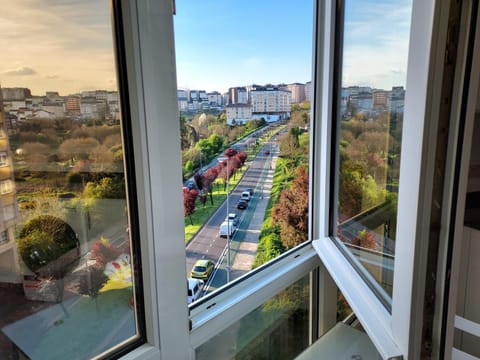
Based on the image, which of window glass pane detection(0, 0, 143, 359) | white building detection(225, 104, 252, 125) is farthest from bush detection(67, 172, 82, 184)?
white building detection(225, 104, 252, 125)

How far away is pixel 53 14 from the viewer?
2.53ft

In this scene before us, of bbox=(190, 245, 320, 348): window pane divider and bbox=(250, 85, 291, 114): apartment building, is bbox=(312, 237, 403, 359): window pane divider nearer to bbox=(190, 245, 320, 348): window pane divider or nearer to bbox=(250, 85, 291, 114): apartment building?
bbox=(190, 245, 320, 348): window pane divider

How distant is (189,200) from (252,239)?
1.36 feet

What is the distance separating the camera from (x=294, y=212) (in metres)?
1.65

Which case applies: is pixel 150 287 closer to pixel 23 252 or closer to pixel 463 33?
pixel 23 252

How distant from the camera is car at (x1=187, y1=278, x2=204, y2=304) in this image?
3.88 feet

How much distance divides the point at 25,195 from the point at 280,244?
1.11 metres

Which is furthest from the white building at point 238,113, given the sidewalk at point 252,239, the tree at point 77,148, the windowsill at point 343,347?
the windowsill at point 343,347

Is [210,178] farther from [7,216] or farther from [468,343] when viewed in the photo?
[468,343]

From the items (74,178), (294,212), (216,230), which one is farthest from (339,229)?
(74,178)

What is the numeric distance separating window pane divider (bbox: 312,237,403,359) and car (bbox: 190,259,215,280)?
A: 0.54m

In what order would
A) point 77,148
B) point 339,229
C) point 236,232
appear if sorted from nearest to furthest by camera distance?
point 77,148 → point 236,232 → point 339,229

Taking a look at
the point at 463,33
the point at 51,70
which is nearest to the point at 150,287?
the point at 51,70

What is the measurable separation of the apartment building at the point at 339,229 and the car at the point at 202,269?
3.8 inches
